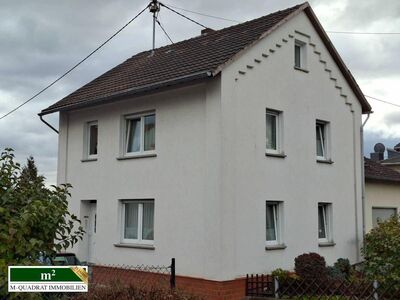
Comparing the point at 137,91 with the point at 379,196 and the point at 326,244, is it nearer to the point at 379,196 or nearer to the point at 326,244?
the point at 326,244

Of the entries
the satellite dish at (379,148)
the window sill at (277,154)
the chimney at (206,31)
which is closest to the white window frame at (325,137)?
the window sill at (277,154)

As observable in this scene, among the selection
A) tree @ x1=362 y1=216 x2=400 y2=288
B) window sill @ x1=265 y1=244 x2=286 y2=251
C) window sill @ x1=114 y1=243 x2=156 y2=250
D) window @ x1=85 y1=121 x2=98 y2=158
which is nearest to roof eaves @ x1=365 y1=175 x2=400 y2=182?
tree @ x1=362 y1=216 x2=400 y2=288

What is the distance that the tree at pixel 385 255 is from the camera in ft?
30.9

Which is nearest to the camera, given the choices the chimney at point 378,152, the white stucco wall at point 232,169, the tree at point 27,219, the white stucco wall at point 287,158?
the tree at point 27,219

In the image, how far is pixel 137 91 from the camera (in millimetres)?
13938

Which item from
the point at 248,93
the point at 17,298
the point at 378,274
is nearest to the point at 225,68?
the point at 248,93

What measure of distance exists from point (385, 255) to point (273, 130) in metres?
4.61

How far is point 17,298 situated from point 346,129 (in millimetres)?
13378

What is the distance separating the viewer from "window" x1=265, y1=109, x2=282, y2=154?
1381 centimetres

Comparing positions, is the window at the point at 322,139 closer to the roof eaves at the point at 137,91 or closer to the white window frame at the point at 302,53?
the white window frame at the point at 302,53

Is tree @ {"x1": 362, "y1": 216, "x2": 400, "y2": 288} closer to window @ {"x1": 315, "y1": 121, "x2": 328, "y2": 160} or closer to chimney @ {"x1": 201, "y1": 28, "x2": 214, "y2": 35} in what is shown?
window @ {"x1": 315, "y1": 121, "x2": 328, "y2": 160}

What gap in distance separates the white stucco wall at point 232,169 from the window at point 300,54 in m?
0.20

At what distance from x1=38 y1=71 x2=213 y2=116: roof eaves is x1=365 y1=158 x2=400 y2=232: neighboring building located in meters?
8.21

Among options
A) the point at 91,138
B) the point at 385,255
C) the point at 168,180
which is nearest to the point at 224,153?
the point at 168,180
